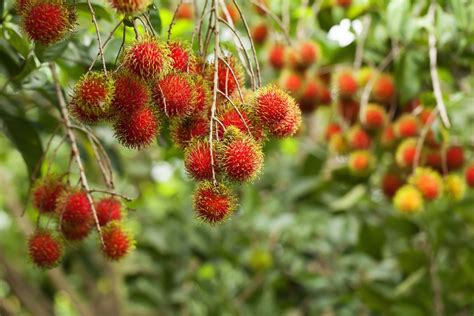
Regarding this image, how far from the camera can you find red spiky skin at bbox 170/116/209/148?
1.11 metres

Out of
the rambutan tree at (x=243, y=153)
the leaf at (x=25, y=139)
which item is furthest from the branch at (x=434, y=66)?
the leaf at (x=25, y=139)

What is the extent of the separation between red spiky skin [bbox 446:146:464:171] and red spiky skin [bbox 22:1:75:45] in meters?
1.31

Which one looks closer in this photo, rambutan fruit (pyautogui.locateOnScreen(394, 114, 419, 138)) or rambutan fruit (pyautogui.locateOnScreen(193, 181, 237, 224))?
rambutan fruit (pyautogui.locateOnScreen(193, 181, 237, 224))

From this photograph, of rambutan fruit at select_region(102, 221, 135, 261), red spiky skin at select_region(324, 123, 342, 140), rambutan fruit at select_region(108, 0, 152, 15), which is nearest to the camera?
rambutan fruit at select_region(108, 0, 152, 15)

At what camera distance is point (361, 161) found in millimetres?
2221

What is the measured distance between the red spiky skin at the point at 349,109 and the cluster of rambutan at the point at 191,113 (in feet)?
4.01

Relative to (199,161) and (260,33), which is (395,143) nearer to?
(260,33)

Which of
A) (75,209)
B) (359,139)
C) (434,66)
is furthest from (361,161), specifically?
(75,209)

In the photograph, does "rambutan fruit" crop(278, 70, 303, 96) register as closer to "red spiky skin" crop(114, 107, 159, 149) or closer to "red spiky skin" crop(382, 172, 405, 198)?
"red spiky skin" crop(382, 172, 405, 198)

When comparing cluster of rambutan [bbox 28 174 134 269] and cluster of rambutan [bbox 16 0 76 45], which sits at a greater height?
cluster of rambutan [bbox 16 0 76 45]

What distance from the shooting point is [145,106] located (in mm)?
1055

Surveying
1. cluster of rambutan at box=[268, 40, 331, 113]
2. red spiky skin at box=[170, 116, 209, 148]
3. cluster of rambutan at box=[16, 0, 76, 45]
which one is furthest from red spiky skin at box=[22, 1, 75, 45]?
cluster of rambutan at box=[268, 40, 331, 113]

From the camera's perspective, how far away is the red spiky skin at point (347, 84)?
2.23 meters

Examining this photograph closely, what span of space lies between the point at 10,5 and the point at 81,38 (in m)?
0.27
